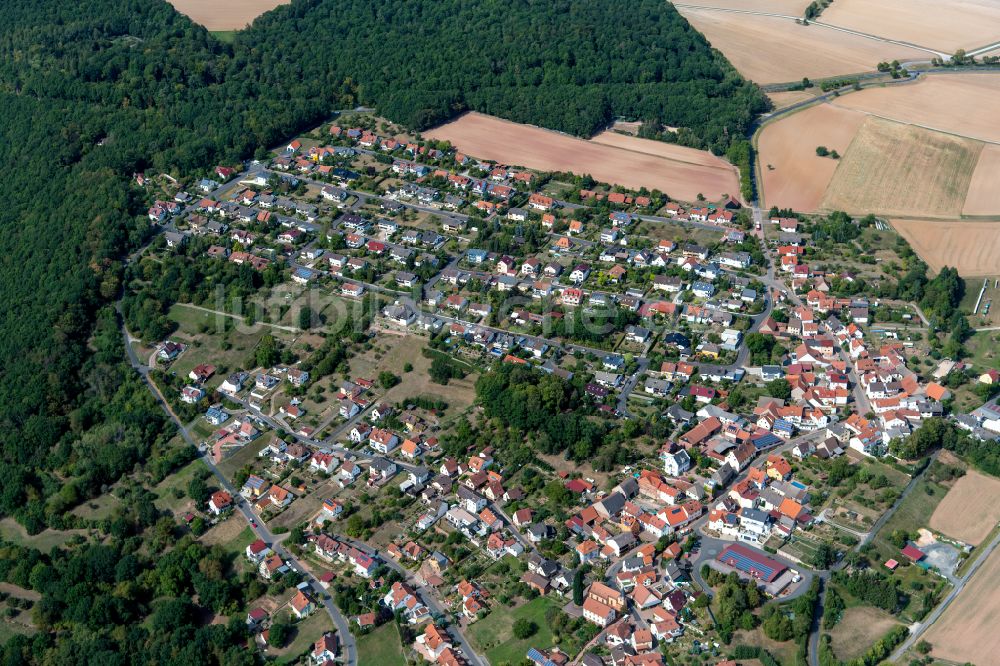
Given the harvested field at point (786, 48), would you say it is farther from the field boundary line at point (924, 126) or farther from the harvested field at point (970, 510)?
the harvested field at point (970, 510)

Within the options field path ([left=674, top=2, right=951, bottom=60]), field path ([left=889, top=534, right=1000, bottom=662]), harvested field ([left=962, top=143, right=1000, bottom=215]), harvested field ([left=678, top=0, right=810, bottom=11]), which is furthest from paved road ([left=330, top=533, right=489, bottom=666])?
harvested field ([left=678, top=0, right=810, bottom=11])

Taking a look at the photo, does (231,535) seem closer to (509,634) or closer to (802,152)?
(509,634)

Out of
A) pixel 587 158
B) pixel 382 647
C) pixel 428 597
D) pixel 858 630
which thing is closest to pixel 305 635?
pixel 382 647

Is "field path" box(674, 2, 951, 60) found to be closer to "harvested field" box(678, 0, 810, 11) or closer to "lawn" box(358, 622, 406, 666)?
"harvested field" box(678, 0, 810, 11)

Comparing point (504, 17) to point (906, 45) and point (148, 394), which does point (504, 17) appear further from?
point (148, 394)

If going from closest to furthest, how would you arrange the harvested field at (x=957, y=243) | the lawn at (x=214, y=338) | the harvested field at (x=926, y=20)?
1. the lawn at (x=214, y=338)
2. the harvested field at (x=957, y=243)
3. the harvested field at (x=926, y=20)

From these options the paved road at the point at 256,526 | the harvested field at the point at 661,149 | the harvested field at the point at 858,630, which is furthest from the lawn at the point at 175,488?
the harvested field at the point at 661,149
